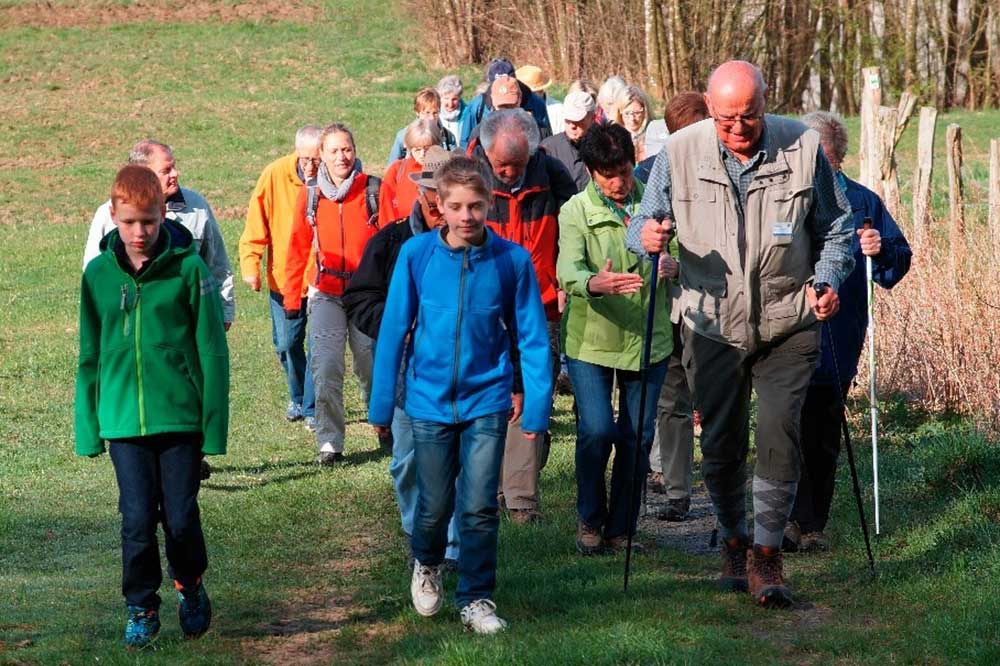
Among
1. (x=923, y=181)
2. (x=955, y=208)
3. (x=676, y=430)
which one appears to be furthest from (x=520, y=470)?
(x=923, y=181)

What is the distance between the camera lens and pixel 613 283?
704 cm

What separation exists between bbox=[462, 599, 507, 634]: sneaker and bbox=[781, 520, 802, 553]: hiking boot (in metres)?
1.87

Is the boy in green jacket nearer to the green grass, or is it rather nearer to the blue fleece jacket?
the green grass

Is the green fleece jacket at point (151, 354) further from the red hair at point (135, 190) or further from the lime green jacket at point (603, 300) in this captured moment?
the lime green jacket at point (603, 300)

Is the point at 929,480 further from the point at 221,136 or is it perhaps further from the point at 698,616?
the point at 221,136

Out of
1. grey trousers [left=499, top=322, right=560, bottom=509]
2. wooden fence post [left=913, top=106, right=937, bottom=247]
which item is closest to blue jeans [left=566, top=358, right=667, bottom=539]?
grey trousers [left=499, top=322, right=560, bottom=509]

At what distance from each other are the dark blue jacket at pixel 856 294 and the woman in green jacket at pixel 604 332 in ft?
2.53

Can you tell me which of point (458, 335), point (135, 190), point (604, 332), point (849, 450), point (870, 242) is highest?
point (135, 190)

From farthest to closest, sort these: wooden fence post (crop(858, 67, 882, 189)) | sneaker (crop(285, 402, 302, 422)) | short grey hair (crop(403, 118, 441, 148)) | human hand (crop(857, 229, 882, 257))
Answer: wooden fence post (crop(858, 67, 882, 189))
sneaker (crop(285, 402, 302, 422))
short grey hair (crop(403, 118, 441, 148))
human hand (crop(857, 229, 882, 257))

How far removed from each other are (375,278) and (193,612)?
1609mm

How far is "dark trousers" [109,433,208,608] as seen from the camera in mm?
6098

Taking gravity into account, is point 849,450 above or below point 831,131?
below

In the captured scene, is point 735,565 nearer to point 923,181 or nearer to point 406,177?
point 406,177

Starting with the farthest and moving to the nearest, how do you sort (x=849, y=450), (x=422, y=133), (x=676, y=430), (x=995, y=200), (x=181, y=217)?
(x=995, y=200) < (x=422, y=133) < (x=181, y=217) < (x=676, y=430) < (x=849, y=450)
